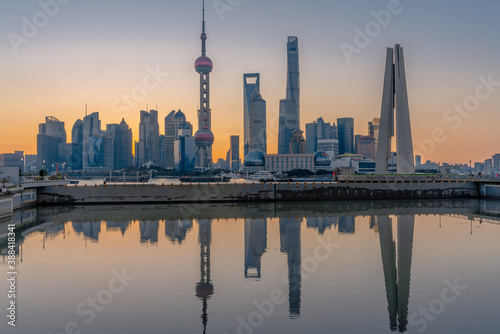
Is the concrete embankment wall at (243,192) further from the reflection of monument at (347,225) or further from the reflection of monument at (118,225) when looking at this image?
the reflection of monument at (347,225)

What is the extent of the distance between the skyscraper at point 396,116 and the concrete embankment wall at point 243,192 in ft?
44.4

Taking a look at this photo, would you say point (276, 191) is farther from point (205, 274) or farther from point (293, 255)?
point (205, 274)

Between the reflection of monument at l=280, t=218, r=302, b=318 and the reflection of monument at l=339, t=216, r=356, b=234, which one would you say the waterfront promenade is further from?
the reflection of monument at l=280, t=218, r=302, b=318

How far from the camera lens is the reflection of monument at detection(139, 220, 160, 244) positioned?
3503cm

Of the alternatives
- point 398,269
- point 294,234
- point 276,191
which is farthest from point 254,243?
point 276,191

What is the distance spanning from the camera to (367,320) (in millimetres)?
16141

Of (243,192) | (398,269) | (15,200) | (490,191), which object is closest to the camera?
(398,269)

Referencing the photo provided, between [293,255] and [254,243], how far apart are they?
5.39 m

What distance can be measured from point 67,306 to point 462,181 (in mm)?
69489

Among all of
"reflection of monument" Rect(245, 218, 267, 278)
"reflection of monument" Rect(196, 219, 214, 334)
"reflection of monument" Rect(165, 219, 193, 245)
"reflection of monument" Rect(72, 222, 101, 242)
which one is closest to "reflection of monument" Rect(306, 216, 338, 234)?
"reflection of monument" Rect(245, 218, 267, 278)

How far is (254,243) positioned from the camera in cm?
3288

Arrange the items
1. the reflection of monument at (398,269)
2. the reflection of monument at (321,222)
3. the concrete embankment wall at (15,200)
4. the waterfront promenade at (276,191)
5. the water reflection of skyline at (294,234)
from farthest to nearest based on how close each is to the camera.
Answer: the waterfront promenade at (276,191) < the concrete embankment wall at (15,200) < the reflection of monument at (321,222) < the water reflection of skyline at (294,234) < the reflection of monument at (398,269)

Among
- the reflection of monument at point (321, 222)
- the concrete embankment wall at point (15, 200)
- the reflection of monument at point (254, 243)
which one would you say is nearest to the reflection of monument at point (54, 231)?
the concrete embankment wall at point (15, 200)

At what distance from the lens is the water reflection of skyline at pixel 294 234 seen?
63.9 feet
